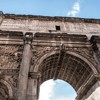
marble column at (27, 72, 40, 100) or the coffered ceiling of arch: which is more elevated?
the coffered ceiling of arch

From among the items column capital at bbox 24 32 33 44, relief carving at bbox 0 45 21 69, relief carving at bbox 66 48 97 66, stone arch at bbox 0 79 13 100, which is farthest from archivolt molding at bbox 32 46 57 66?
stone arch at bbox 0 79 13 100

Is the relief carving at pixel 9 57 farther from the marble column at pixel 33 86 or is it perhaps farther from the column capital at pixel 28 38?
the marble column at pixel 33 86

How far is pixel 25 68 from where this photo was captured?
883 centimetres

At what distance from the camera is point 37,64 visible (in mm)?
9656

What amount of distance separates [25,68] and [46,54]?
6.47ft

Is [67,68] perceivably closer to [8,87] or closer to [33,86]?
[33,86]

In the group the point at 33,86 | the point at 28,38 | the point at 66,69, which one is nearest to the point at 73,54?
the point at 66,69

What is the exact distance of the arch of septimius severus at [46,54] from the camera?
8.74 m

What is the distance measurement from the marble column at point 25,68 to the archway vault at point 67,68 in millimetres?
679

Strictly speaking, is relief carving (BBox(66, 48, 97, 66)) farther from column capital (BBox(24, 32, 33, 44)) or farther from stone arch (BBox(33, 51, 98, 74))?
column capital (BBox(24, 32, 33, 44))

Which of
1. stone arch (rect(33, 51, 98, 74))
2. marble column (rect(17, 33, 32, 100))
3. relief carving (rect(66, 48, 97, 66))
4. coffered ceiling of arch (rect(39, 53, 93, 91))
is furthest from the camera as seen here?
coffered ceiling of arch (rect(39, 53, 93, 91))

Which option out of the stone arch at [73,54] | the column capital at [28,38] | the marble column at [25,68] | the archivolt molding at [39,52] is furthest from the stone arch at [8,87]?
the column capital at [28,38]

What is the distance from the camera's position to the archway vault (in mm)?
10271

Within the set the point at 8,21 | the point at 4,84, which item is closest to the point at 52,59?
the point at 4,84
